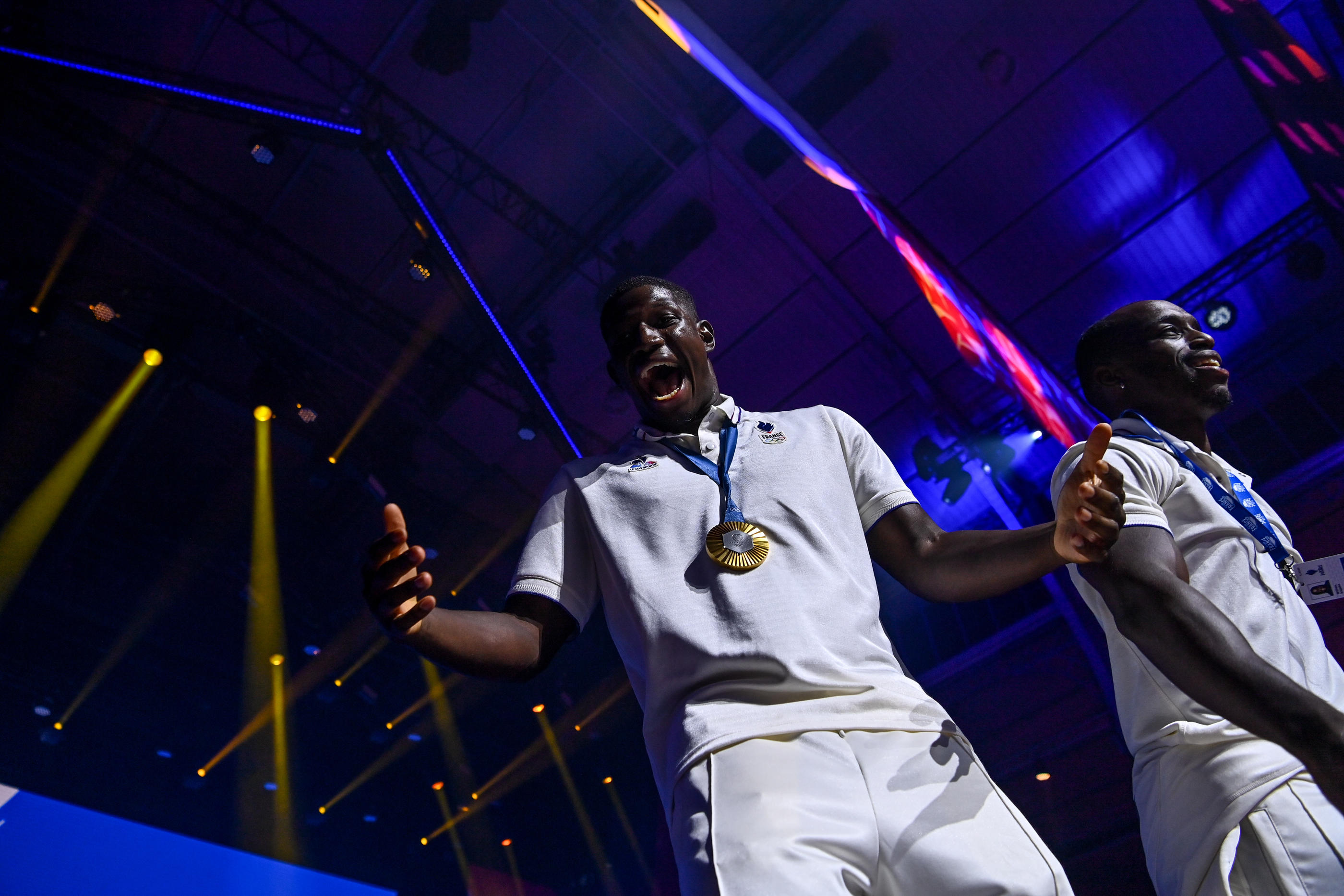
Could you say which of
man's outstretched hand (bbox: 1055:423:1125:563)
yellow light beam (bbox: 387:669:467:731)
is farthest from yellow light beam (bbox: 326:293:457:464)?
man's outstretched hand (bbox: 1055:423:1125:563)

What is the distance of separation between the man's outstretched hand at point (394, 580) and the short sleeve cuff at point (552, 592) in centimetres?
29

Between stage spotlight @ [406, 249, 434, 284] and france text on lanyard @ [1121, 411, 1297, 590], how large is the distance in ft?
25.0

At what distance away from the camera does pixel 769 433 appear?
1.65 meters

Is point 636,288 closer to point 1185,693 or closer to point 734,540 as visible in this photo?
point 734,540

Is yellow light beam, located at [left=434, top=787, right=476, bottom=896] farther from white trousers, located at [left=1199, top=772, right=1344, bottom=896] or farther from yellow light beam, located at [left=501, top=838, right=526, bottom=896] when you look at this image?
white trousers, located at [left=1199, top=772, right=1344, bottom=896]

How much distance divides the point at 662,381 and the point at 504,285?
8059mm

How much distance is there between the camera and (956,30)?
25.6ft

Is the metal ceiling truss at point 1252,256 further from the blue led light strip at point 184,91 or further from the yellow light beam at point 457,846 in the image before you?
the yellow light beam at point 457,846

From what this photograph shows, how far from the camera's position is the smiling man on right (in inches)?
46.3

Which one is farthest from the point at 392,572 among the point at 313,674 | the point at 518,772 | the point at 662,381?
the point at 518,772

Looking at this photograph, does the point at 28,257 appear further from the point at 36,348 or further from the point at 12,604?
the point at 12,604

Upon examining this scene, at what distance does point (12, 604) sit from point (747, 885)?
36.0 ft

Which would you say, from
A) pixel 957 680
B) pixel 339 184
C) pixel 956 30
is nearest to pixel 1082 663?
pixel 957 680

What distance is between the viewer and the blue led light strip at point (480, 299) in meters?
7.77
